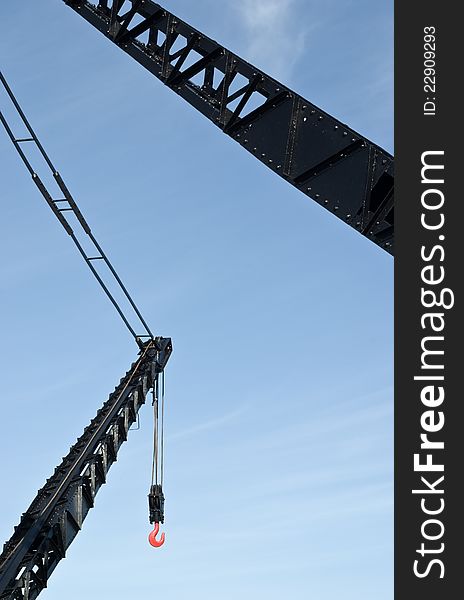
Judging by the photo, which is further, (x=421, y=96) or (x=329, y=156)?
(x=329, y=156)

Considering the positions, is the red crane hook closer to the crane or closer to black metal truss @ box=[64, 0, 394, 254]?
the crane

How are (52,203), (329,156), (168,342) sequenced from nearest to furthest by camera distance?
(329,156) < (52,203) < (168,342)

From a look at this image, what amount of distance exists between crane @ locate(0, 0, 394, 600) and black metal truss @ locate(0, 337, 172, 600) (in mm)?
32

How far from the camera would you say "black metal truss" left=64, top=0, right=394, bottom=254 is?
44.3 ft

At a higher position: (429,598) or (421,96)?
(421,96)

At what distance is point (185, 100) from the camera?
54.8 feet

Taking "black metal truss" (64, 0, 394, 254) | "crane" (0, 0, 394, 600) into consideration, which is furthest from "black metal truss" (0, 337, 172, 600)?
"black metal truss" (64, 0, 394, 254)

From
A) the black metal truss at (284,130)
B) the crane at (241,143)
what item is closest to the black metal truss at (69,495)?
the crane at (241,143)

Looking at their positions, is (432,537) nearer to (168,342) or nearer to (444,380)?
(444,380)

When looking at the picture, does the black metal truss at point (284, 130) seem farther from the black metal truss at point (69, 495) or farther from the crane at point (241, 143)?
the black metal truss at point (69, 495)

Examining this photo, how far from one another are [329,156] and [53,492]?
546 inches

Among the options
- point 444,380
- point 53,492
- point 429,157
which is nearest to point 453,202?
point 429,157

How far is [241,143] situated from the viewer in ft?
51.0

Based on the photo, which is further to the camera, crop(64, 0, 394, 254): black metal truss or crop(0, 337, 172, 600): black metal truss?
crop(0, 337, 172, 600): black metal truss
